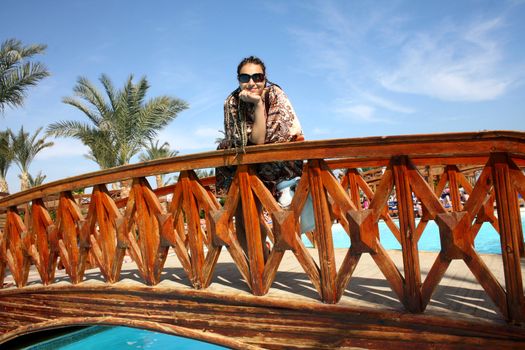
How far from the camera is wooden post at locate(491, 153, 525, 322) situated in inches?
69.7

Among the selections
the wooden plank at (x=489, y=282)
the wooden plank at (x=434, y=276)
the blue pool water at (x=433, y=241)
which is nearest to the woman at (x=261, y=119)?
the wooden plank at (x=434, y=276)

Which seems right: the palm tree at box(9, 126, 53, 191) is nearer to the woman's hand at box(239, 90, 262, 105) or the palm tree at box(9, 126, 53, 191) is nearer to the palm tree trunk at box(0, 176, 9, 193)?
the palm tree trunk at box(0, 176, 9, 193)

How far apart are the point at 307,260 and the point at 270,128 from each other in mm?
985

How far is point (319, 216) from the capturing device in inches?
93.0

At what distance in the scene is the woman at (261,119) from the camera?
2676 millimetres

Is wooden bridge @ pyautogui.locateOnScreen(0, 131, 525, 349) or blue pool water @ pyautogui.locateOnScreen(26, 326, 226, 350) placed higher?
wooden bridge @ pyautogui.locateOnScreen(0, 131, 525, 349)

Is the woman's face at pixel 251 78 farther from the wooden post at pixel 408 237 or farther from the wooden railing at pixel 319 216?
the wooden post at pixel 408 237

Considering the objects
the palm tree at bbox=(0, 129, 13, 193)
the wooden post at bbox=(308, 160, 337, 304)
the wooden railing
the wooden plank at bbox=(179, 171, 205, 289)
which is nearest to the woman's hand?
the wooden railing

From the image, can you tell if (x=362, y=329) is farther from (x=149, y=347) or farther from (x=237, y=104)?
(x=149, y=347)

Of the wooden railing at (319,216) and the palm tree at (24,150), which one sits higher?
the palm tree at (24,150)

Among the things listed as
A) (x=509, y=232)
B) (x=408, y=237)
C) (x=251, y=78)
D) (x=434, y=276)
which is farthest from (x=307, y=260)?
(x=251, y=78)

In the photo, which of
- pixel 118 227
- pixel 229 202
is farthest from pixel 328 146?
pixel 118 227

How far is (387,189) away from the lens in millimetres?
2127

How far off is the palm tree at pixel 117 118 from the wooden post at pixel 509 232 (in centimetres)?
1464
